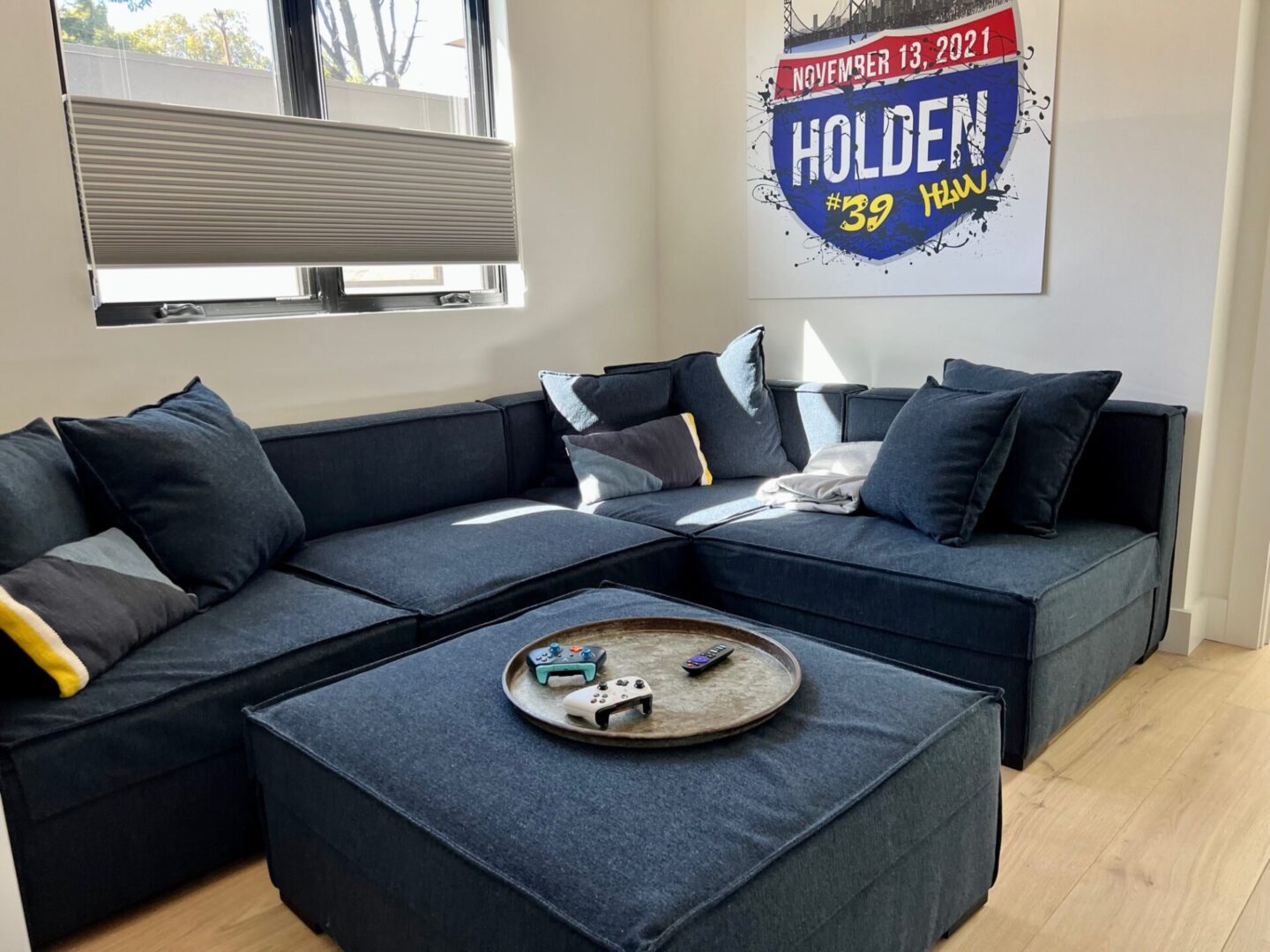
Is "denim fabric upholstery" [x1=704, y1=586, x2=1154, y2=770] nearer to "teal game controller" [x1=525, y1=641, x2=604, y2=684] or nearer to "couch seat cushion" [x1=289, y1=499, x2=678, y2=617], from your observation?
"couch seat cushion" [x1=289, y1=499, x2=678, y2=617]

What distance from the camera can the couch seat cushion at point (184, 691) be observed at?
5.19ft

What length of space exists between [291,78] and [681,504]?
1.76 meters

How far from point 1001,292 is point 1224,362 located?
0.65 metres

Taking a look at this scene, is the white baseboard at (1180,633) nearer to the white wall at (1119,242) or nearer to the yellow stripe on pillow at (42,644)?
the white wall at (1119,242)

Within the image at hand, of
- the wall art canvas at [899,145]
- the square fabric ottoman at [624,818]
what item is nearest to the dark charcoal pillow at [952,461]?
the wall art canvas at [899,145]

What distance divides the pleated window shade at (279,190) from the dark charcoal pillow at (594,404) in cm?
59

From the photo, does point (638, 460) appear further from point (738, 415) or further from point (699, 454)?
point (738, 415)

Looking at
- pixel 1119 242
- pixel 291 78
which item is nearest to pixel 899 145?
pixel 1119 242

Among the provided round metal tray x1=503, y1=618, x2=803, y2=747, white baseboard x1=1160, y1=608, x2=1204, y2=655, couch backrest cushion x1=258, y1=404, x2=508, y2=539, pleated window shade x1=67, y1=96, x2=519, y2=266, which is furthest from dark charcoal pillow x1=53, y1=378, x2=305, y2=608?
white baseboard x1=1160, y1=608, x2=1204, y2=655

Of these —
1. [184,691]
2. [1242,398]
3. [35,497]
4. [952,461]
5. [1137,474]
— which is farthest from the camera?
[1242,398]

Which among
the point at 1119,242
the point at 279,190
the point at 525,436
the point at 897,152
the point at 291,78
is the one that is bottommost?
the point at 525,436

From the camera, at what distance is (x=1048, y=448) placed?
8.09 feet

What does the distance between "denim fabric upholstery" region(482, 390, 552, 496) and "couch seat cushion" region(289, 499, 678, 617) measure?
0.31m

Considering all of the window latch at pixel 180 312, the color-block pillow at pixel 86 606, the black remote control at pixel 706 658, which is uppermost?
the window latch at pixel 180 312
